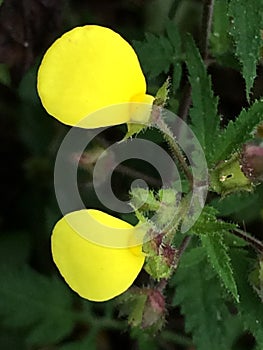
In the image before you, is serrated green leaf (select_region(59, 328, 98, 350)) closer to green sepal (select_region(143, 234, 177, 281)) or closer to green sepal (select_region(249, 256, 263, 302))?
green sepal (select_region(249, 256, 263, 302))

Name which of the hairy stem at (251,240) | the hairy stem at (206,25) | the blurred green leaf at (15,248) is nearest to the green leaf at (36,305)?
the blurred green leaf at (15,248)

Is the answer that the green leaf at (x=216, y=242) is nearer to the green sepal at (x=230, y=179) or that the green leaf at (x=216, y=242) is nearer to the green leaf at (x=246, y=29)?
the green sepal at (x=230, y=179)

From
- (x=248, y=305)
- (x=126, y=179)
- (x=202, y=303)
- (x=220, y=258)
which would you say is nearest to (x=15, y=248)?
(x=126, y=179)

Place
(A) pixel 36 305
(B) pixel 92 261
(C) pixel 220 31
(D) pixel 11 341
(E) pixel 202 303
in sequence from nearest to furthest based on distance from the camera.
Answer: (B) pixel 92 261, (E) pixel 202 303, (C) pixel 220 31, (A) pixel 36 305, (D) pixel 11 341

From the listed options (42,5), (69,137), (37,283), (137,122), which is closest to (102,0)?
(42,5)

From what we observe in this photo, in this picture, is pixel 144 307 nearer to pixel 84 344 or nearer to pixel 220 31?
pixel 84 344

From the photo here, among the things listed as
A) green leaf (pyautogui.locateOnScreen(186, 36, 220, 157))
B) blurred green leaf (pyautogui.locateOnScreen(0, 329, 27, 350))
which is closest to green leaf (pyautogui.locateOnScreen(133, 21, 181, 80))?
green leaf (pyautogui.locateOnScreen(186, 36, 220, 157))


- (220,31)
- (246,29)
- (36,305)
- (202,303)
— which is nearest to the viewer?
(246,29)
